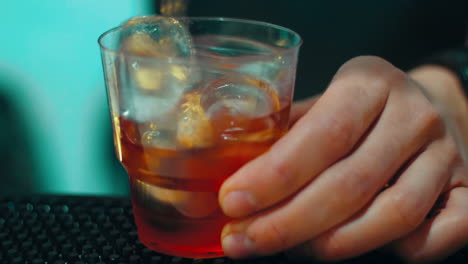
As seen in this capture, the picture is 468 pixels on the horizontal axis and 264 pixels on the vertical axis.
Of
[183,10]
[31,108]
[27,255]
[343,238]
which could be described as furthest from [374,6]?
[31,108]

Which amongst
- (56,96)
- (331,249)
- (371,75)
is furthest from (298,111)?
(56,96)

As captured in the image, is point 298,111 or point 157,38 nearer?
point 157,38

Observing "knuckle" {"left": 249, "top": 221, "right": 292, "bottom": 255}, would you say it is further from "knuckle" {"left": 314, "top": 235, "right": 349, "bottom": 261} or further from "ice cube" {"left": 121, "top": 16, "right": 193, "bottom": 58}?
"ice cube" {"left": 121, "top": 16, "right": 193, "bottom": 58}

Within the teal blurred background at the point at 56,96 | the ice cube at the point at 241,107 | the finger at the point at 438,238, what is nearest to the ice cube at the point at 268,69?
the ice cube at the point at 241,107

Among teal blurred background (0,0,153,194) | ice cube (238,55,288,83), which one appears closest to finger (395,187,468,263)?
ice cube (238,55,288,83)

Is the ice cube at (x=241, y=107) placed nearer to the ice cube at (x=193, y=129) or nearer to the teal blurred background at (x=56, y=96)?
the ice cube at (x=193, y=129)

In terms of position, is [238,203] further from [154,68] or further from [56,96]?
[56,96]
